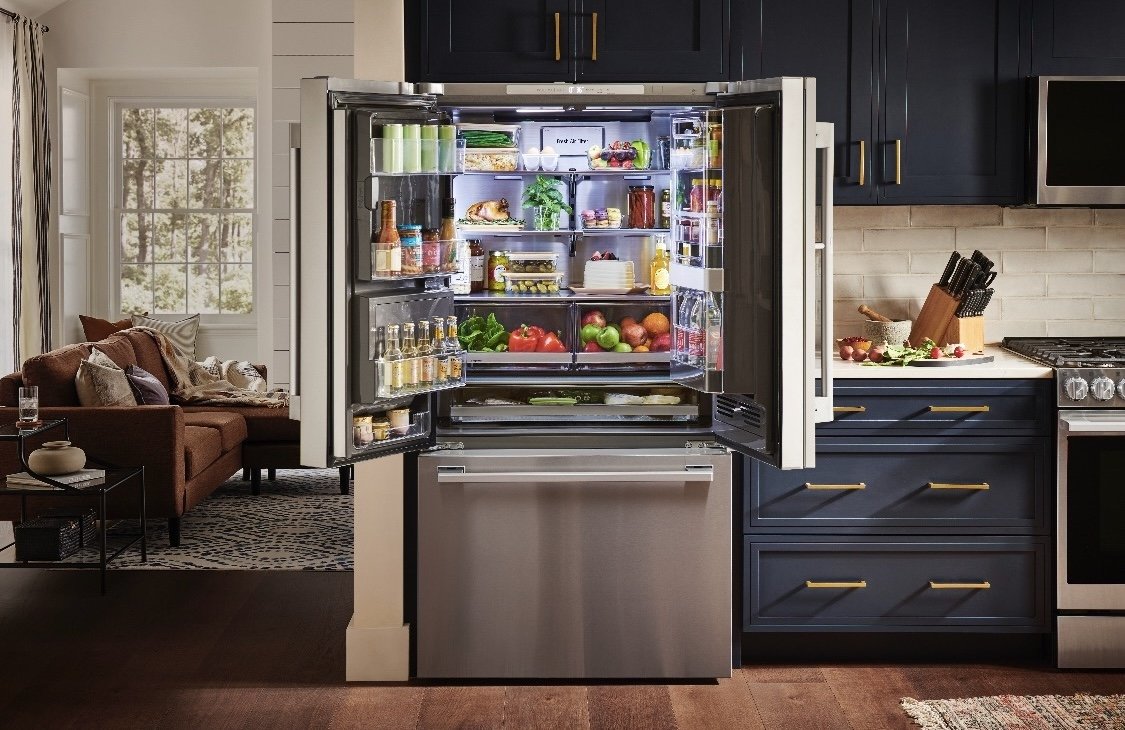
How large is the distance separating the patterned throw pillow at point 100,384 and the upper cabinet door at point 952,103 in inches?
143

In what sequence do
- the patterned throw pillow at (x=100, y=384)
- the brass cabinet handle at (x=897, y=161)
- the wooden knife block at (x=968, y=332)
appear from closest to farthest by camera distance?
1. the brass cabinet handle at (x=897, y=161)
2. the wooden knife block at (x=968, y=332)
3. the patterned throw pillow at (x=100, y=384)

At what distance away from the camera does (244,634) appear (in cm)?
419

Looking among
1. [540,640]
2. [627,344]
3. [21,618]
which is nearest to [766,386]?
[627,344]

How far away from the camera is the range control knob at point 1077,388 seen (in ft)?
12.1

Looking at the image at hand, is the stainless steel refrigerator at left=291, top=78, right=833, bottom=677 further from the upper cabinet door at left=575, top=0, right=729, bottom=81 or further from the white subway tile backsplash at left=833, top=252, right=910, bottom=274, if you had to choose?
the white subway tile backsplash at left=833, top=252, right=910, bottom=274

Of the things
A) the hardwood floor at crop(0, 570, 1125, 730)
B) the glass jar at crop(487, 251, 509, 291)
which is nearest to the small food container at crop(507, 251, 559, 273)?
the glass jar at crop(487, 251, 509, 291)

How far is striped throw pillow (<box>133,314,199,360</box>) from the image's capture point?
8125mm

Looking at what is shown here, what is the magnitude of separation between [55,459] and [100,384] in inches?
31.5

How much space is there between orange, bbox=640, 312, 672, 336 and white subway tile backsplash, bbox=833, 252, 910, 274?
2.83ft

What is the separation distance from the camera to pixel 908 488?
3.76 meters

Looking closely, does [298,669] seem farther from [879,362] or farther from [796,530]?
[879,362]

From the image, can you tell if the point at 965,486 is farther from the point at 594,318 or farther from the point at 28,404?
the point at 28,404

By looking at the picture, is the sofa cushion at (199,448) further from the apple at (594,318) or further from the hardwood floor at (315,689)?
the apple at (594,318)

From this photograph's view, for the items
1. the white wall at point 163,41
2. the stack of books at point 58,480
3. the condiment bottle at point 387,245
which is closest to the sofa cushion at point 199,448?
the stack of books at point 58,480
